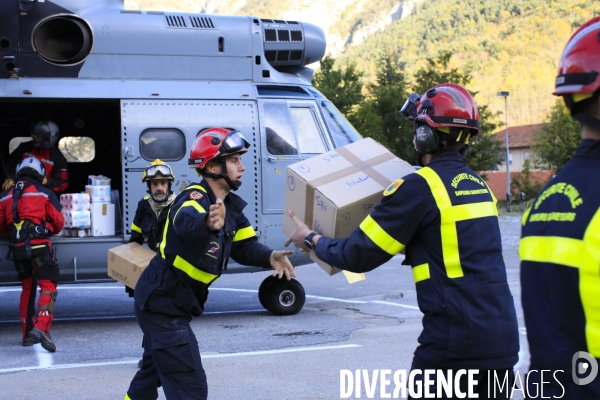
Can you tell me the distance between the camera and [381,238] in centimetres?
357

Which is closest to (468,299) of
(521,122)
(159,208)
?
(159,208)

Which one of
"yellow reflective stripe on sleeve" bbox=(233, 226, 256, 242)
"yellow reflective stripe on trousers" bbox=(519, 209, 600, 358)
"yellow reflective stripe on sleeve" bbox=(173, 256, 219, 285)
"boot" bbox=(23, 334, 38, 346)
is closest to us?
"yellow reflective stripe on trousers" bbox=(519, 209, 600, 358)

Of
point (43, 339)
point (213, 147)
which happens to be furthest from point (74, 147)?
point (213, 147)

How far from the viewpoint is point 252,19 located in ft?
33.4

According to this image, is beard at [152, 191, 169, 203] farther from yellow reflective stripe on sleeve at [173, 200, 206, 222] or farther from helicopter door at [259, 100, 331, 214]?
yellow reflective stripe on sleeve at [173, 200, 206, 222]

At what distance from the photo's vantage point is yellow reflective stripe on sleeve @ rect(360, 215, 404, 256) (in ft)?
11.7

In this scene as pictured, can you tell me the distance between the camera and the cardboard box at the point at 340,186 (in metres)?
4.08

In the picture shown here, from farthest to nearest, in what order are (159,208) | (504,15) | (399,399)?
(504,15), (159,208), (399,399)

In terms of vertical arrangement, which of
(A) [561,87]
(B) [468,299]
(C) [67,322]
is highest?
(A) [561,87]

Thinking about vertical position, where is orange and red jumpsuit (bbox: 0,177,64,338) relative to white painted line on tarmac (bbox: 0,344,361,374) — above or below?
above

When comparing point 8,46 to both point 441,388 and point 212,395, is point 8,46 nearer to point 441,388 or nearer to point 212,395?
point 212,395

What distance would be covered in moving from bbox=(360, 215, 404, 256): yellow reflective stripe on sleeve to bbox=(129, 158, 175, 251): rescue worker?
15.2 feet

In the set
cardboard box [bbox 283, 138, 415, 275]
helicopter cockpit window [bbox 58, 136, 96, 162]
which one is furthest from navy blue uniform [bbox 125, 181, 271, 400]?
helicopter cockpit window [bbox 58, 136, 96, 162]

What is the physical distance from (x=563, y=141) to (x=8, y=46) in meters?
46.9
